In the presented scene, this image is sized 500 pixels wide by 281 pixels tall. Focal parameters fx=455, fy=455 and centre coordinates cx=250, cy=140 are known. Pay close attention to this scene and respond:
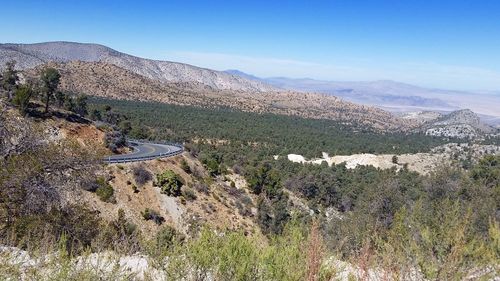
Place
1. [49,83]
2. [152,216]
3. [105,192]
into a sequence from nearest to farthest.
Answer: [105,192], [152,216], [49,83]

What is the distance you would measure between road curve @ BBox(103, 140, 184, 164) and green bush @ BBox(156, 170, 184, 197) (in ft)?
10.7

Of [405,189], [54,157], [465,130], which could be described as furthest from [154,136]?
[465,130]

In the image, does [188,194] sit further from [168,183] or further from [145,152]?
[145,152]

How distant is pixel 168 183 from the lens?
46.5 m

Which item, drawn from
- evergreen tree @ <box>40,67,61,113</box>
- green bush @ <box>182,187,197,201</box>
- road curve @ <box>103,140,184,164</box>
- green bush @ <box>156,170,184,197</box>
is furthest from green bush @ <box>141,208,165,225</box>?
evergreen tree @ <box>40,67,61,113</box>

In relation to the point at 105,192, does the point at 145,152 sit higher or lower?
higher

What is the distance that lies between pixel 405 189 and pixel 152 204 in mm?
32583

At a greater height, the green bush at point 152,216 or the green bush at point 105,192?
the green bush at point 105,192

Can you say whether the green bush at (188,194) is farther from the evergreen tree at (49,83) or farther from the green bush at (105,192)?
the evergreen tree at (49,83)

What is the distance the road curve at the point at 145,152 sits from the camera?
154 ft

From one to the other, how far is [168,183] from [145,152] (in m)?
10.2

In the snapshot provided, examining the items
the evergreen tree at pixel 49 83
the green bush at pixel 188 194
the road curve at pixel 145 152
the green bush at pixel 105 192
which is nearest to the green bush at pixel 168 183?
the green bush at pixel 188 194

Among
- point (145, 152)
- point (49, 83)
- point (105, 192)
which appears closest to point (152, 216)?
point (105, 192)

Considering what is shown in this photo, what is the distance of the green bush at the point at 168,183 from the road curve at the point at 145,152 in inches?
129
